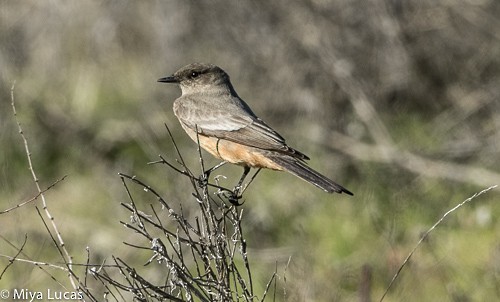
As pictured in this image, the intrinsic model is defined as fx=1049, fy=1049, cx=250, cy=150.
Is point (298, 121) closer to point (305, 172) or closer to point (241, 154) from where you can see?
point (241, 154)

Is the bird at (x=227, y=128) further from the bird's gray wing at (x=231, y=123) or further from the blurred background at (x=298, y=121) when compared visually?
the blurred background at (x=298, y=121)

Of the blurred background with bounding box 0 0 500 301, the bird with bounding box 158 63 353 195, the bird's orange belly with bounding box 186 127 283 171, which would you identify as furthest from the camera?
the blurred background with bounding box 0 0 500 301

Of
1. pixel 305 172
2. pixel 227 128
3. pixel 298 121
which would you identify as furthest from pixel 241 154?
pixel 298 121

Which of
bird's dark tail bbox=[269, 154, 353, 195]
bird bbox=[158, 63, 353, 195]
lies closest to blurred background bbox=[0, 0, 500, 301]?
bird bbox=[158, 63, 353, 195]

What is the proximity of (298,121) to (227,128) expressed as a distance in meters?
3.95

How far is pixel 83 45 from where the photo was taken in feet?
41.1

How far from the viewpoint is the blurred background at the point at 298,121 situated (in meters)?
8.16

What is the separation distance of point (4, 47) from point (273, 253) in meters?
4.86

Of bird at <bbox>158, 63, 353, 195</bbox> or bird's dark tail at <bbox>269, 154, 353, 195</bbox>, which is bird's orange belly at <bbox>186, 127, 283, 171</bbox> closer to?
bird at <bbox>158, 63, 353, 195</bbox>

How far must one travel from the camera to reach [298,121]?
412 inches

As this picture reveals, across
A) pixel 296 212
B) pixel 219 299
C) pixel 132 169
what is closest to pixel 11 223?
pixel 132 169

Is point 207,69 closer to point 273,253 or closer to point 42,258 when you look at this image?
point 273,253

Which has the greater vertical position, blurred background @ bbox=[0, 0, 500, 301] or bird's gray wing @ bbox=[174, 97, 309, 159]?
blurred background @ bbox=[0, 0, 500, 301]

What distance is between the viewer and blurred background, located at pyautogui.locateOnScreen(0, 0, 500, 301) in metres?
8.16
